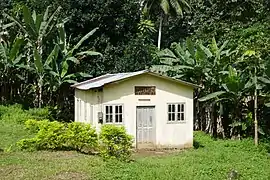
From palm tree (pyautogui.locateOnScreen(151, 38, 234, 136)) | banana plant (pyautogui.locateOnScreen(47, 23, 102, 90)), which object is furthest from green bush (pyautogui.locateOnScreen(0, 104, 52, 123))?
palm tree (pyautogui.locateOnScreen(151, 38, 234, 136))

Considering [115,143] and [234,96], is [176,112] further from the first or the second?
[115,143]

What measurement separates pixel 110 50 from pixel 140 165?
1269cm

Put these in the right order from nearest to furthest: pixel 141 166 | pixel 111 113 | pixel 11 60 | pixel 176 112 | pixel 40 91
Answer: pixel 141 166 < pixel 111 113 < pixel 176 112 < pixel 40 91 < pixel 11 60

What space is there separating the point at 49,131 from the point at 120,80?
317 cm

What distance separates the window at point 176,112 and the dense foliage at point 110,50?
1.92 meters

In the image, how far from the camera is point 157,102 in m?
15.8

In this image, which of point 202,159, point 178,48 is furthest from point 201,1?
point 202,159

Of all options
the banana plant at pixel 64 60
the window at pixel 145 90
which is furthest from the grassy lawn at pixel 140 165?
the banana plant at pixel 64 60

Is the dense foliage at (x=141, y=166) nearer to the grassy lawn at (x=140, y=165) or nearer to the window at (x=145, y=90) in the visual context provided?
the grassy lawn at (x=140, y=165)

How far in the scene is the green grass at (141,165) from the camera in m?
10.4

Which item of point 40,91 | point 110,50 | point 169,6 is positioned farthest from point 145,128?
point 169,6

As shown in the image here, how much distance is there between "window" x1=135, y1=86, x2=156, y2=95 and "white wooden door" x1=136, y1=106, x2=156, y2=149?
0.50m

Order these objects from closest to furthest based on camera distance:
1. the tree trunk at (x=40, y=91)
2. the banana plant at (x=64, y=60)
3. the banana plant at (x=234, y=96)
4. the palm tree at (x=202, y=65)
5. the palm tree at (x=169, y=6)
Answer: the banana plant at (x=234, y=96) < the palm tree at (x=202, y=65) < the tree trunk at (x=40, y=91) < the banana plant at (x=64, y=60) < the palm tree at (x=169, y=6)

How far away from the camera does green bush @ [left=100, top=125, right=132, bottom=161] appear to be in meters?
12.1
